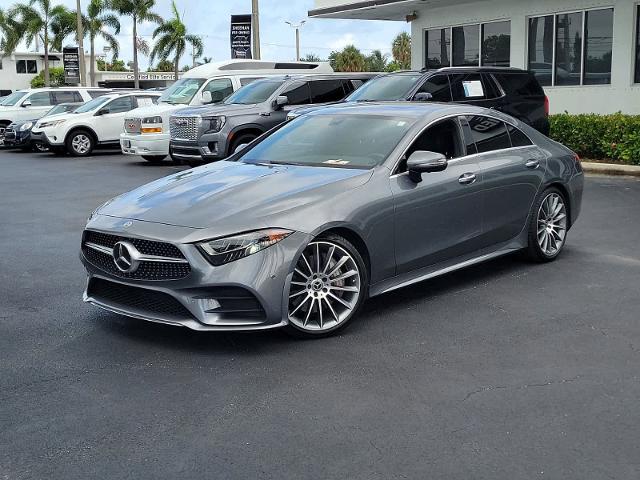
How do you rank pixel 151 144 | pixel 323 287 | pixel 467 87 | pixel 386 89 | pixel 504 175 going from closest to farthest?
1. pixel 323 287
2. pixel 504 175
3. pixel 386 89
4. pixel 467 87
5. pixel 151 144

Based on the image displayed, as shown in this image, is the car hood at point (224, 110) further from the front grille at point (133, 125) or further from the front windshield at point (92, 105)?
the front windshield at point (92, 105)

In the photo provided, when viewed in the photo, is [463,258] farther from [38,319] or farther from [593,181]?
[593,181]

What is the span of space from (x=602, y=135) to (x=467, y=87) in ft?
9.66

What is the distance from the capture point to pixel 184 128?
663 inches

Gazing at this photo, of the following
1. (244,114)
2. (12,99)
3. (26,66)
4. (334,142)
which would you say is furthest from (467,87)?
(26,66)

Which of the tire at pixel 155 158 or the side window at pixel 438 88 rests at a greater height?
the side window at pixel 438 88

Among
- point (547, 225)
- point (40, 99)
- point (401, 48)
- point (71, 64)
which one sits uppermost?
point (401, 48)

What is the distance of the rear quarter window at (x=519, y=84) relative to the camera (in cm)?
1523

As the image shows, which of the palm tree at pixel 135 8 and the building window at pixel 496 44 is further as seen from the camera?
the palm tree at pixel 135 8

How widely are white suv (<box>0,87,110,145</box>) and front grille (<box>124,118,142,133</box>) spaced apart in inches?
309

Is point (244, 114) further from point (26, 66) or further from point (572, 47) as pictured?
point (26, 66)

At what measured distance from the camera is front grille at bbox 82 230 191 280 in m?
5.36

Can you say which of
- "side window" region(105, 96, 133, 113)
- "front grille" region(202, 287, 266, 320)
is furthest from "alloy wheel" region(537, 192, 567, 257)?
"side window" region(105, 96, 133, 113)

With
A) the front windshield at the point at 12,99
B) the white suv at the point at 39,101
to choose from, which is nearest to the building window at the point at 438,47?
the white suv at the point at 39,101
